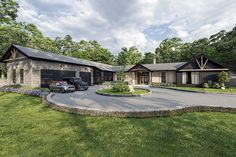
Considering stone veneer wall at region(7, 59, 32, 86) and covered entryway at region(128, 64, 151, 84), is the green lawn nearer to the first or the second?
stone veneer wall at region(7, 59, 32, 86)

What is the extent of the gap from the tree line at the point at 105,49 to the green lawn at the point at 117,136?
2369 centimetres

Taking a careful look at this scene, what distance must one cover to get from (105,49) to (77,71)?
26.7 metres

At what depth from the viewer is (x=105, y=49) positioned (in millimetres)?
47688

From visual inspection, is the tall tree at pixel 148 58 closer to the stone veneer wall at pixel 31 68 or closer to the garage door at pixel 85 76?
the garage door at pixel 85 76

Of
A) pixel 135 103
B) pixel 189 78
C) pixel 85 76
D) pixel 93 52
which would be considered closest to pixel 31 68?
pixel 85 76

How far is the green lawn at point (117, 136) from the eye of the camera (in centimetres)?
362

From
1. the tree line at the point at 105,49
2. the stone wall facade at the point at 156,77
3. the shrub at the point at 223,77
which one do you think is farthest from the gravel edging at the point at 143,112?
the tree line at the point at 105,49

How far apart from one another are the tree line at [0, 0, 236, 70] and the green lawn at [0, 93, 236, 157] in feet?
77.7

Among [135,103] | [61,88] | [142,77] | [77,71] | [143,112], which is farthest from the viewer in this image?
[142,77]

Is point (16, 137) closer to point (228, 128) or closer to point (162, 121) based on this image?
point (162, 121)

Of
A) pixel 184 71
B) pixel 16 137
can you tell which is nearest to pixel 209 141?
pixel 16 137

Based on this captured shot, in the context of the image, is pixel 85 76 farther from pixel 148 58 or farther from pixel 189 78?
pixel 148 58

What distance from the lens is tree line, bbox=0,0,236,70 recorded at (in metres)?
24.9

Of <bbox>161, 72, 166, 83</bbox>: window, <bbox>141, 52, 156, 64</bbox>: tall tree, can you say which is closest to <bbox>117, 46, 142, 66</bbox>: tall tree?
<bbox>141, 52, 156, 64</bbox>: tall tree
